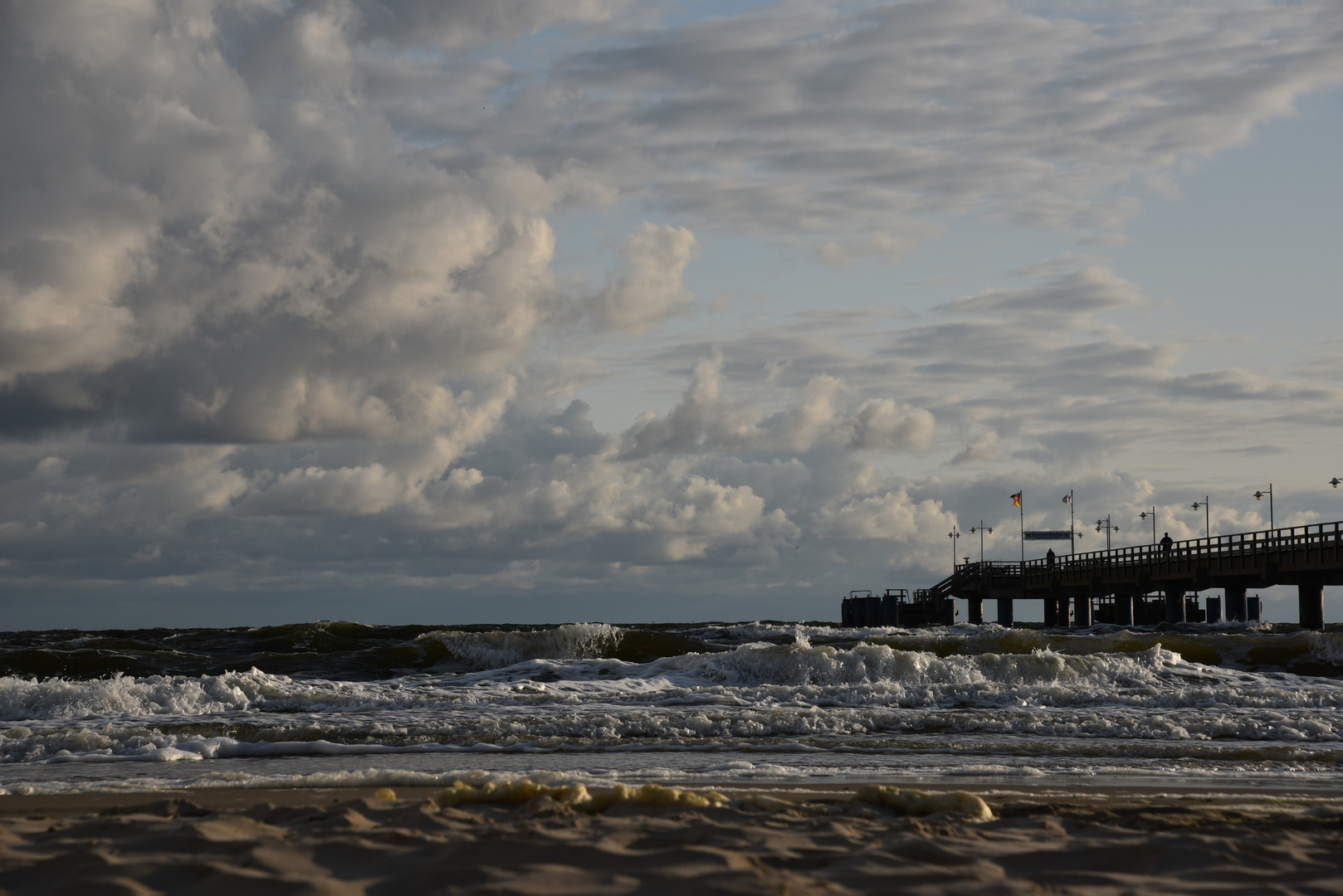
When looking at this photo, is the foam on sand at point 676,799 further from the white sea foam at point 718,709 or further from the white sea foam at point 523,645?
the white sea foam at point 523,645

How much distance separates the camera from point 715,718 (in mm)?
14750

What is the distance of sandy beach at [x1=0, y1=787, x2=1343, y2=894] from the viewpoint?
5.18 meters

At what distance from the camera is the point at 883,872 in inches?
212

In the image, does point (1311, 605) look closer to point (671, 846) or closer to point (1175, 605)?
point (1175, 605)

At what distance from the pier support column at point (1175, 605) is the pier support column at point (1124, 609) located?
4542 mm

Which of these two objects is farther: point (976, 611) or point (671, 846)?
point (976, 611)

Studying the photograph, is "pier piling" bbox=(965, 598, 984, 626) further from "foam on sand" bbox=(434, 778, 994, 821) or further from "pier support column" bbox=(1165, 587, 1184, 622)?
"foam on sand" bbox=(434, 778, 994, 821)

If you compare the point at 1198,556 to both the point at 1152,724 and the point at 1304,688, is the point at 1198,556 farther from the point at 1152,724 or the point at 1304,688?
the point at 1152,724

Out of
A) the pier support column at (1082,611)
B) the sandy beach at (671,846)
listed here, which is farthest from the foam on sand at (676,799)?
the pier support column at (1082,611)

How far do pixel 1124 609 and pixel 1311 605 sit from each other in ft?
62.5

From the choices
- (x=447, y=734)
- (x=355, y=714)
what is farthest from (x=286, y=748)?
(x=355, y=714)

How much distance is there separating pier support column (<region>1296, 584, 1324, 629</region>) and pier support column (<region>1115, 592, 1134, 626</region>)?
57.6 ft

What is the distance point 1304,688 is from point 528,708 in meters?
14.7

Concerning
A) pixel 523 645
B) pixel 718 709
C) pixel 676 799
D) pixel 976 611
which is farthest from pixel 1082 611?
pixel 676 799
